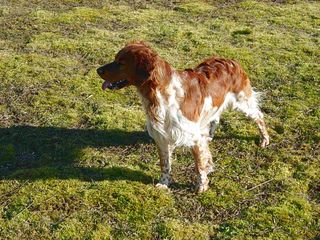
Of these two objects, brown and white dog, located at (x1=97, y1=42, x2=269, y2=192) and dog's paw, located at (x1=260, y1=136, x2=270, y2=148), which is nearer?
brown and white dog, located at (x1=97, y1=42, x2=269, y2=192)

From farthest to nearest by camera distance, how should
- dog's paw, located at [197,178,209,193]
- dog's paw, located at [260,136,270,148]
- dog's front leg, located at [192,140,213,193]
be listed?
1. dog's paw, located at [260,136,270,148]
2. dog's paw, located at [197,178,209,193]
3. dog's front leg, located at [192,140,213,193]

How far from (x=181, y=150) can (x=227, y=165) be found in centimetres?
70

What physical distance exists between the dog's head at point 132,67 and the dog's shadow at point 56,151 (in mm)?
1401

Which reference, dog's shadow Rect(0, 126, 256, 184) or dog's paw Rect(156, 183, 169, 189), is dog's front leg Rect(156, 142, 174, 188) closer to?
dog's paw Rect(156, 183, 169, 189)

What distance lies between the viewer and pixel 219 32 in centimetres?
1127

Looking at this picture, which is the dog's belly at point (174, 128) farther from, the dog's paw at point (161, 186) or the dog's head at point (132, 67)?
the dog's paw at point (161, 186)

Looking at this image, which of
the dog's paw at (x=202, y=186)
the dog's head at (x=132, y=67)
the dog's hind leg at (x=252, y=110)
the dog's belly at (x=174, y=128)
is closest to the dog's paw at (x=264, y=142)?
the dog's hind leg at (x=252, y=110)

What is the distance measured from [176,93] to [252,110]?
1.85 m

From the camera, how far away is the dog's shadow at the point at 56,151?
6398mm

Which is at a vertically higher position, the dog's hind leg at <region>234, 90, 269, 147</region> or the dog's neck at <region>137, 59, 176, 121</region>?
the dog's neck at <region>137, 59, 176, 121</region>

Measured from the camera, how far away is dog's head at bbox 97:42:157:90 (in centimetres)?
526

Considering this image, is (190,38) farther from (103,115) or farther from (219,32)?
(103,115)

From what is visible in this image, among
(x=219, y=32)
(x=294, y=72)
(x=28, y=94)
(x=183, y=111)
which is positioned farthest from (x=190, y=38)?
(x=183, y=111)

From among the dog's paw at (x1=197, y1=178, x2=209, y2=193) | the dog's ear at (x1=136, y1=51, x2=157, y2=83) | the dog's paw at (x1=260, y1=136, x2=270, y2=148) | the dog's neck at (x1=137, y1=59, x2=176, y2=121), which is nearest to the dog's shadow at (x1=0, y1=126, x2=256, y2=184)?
the dog's paw at (x1=260, y1=136, x2=270, y2=148)
